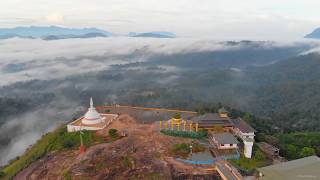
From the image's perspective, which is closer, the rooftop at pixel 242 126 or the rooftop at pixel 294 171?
the rooftop at pixel 294 171

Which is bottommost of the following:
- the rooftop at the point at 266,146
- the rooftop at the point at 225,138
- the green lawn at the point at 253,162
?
the rooftop at the point at 266,146

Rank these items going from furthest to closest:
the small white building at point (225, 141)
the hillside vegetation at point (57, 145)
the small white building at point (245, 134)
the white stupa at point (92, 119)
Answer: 1. the white stupa at point (92, 119)
2. the hillside vegetation at point (57, 145)
3. the small white building at point (225, 141)
4. the small white building at point (245, 134)

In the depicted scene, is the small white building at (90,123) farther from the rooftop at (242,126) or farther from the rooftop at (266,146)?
the rooftop at (266,146)

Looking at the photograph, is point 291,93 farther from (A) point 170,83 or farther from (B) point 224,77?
(A) point 170,83

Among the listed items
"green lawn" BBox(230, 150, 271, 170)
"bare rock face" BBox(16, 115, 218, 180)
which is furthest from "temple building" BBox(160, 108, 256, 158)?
"green lawn" BBox(230, 150, 271, 170)

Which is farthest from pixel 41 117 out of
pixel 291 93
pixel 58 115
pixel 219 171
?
pixel 291 93

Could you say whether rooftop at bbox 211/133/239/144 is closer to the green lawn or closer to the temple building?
the temple building

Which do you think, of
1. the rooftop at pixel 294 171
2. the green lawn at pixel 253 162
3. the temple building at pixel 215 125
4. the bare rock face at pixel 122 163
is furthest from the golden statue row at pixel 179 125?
the rooftop at pixel 294 171
